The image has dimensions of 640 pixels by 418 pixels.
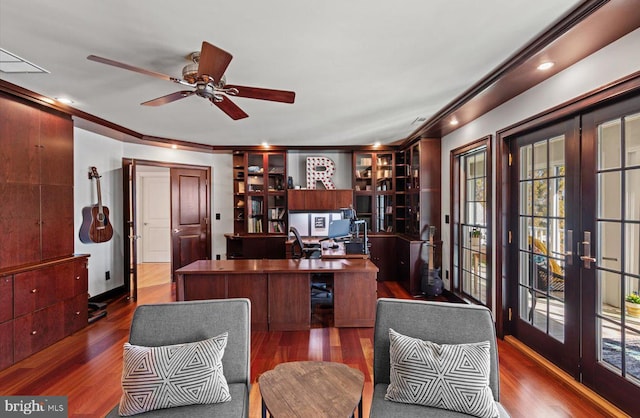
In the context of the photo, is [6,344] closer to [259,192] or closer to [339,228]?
[339,228]

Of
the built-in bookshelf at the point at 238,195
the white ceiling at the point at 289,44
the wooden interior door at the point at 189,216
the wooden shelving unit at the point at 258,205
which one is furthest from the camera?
the built-in bookshelf at the point at 238,195

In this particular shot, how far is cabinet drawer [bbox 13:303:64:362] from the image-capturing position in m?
2.76

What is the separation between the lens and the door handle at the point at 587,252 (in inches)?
87.0

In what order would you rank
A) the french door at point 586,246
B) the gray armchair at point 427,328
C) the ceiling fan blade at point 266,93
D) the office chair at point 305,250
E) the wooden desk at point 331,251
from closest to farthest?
the gray armchair at point 427,328 < the french door at point 586,246 < the ceiling fan blade at point 266,93 < the wooden desk at point 331,251 < the office chair at point 305,250

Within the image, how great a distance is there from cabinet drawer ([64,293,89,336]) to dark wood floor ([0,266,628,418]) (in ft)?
0.28

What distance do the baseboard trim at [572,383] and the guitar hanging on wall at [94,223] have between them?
16.5ft

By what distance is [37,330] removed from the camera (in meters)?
2.93

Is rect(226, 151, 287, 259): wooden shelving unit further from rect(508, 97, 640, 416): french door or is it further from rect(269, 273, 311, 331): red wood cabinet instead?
rect(508, 97, 640, 416): french door

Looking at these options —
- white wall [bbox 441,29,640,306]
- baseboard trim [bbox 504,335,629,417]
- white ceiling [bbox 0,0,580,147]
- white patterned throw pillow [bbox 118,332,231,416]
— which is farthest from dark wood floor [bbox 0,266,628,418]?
white ceiling [bbox 0,0,580,147]

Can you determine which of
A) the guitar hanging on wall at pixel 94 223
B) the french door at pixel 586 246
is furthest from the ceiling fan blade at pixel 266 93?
the guitar hanging on wall at pixel 94 223

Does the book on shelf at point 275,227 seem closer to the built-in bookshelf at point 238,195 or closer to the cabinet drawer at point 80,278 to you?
the built-in bookshelf at point 238,195

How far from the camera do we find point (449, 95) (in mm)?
3107

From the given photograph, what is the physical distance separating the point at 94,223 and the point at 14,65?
2297 mm

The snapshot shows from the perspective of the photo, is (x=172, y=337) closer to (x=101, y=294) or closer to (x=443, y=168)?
(x=101, y=294)
